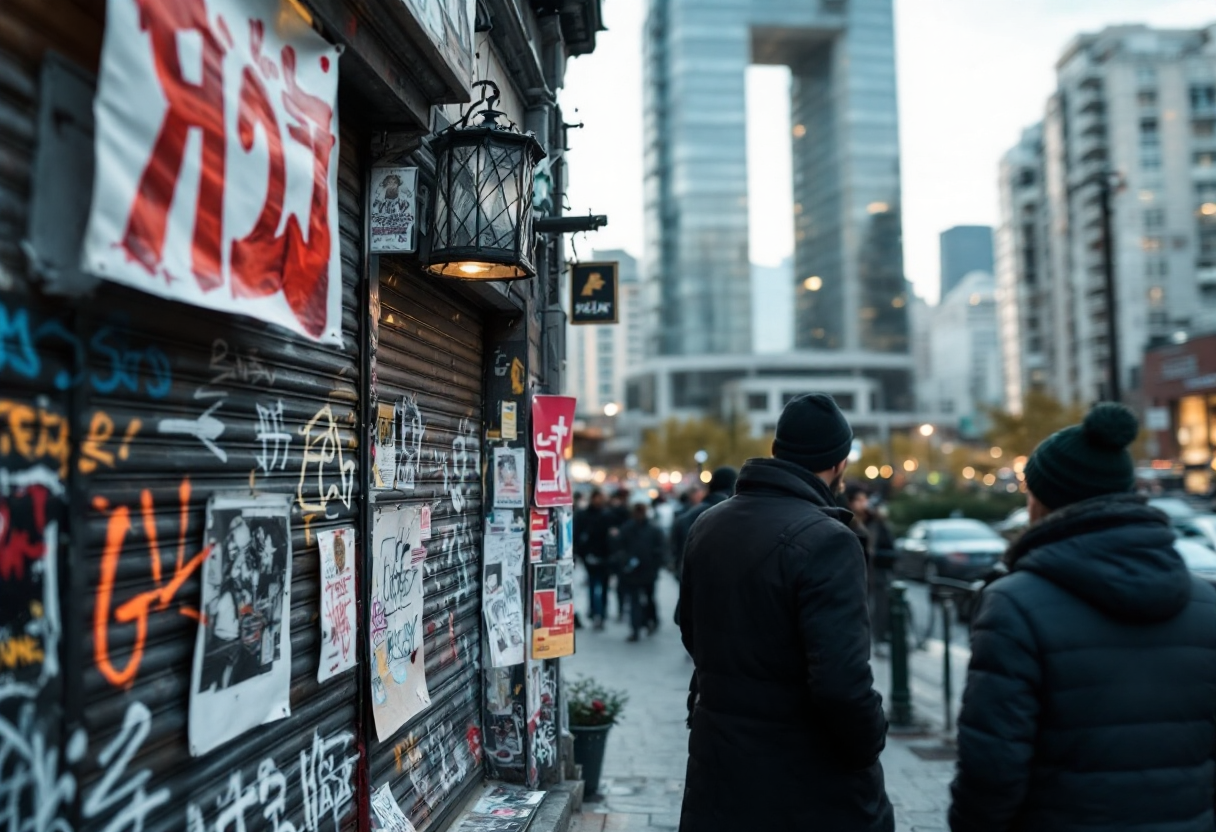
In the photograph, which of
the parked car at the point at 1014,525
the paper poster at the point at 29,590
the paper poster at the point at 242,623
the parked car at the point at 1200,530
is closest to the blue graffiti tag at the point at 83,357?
the paper poster at the point at 29,590

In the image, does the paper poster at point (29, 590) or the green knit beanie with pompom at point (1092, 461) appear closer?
the paper poster at point (29, 590)

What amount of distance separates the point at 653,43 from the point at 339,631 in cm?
11981

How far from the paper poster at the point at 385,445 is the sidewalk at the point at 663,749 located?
3.02 meters

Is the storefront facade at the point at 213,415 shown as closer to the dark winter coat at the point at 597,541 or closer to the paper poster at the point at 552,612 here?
the paper poster at the point at 552,612

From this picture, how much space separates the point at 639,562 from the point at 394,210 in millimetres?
10266

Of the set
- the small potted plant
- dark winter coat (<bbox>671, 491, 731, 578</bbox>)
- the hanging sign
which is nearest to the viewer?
the small potted plant

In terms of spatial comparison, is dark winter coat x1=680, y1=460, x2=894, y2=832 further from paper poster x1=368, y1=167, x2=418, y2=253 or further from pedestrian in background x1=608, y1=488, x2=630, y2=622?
pedestrian in background x1=608, y1=488, x2=630, y2=622

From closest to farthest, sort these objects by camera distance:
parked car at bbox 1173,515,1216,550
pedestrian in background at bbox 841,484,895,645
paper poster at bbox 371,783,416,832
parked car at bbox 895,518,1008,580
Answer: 1. paper poster at bbox 371,783,416,832
2. pedestrian in background at bbox 841,484,895,645
3. parked car at bbox 1173,515,1216,550
4. parked car at bbox 895,518,1008,580

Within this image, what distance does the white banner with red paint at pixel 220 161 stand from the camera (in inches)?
83.0

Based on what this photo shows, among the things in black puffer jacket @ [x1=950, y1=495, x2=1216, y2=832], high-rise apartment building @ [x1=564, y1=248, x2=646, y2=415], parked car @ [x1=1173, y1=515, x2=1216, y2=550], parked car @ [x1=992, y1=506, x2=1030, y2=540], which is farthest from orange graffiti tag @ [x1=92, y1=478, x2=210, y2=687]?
high-rise apartment building @ [x1=564, y1=248, x2=646, y2=415]

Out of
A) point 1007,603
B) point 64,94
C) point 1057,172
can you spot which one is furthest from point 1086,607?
point 1057,172

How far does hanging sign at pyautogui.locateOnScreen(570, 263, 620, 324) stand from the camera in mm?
8000

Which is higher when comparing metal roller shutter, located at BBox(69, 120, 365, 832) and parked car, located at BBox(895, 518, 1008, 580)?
metal roller shutter, located at BBox(69, 120, 365, 832)

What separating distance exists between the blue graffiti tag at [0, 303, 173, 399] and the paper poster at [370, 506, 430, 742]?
1.60 meters
